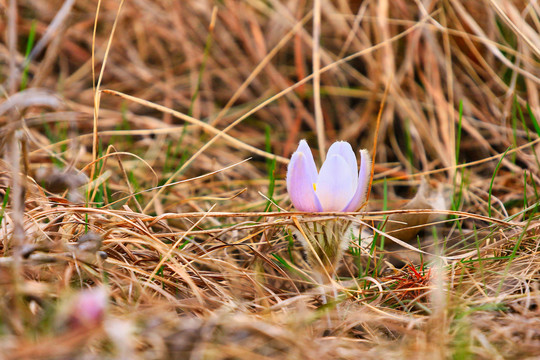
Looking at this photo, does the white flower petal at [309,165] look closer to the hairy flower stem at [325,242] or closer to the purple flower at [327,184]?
the purple flower at [327,184]

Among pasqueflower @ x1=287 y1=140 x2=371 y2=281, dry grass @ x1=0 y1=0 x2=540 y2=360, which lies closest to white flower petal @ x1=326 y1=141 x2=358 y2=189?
pasqueflower @ x1=287 y1=140 x2=371 y2=281

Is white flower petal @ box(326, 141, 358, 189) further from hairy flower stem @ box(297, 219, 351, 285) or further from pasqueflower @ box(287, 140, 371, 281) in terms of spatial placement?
hairy flower stem @ box(297, 219, 351, 285)

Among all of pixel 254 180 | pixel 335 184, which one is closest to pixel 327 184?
pixel 335 184

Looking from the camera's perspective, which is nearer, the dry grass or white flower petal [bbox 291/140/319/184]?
the dry grass

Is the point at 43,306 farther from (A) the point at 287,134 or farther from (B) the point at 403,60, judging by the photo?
(B) the point at 403,60

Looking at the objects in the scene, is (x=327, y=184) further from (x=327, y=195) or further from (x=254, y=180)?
(x=254, y=180)

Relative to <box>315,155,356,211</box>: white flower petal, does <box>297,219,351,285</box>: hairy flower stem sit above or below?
below

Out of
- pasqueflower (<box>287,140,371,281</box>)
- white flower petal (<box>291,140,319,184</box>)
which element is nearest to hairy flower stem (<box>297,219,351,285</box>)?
pasqueflower (<box>287,140,371,281</box>)

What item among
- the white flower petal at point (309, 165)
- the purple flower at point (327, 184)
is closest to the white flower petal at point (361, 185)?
the purple flower at point (327, 184)
